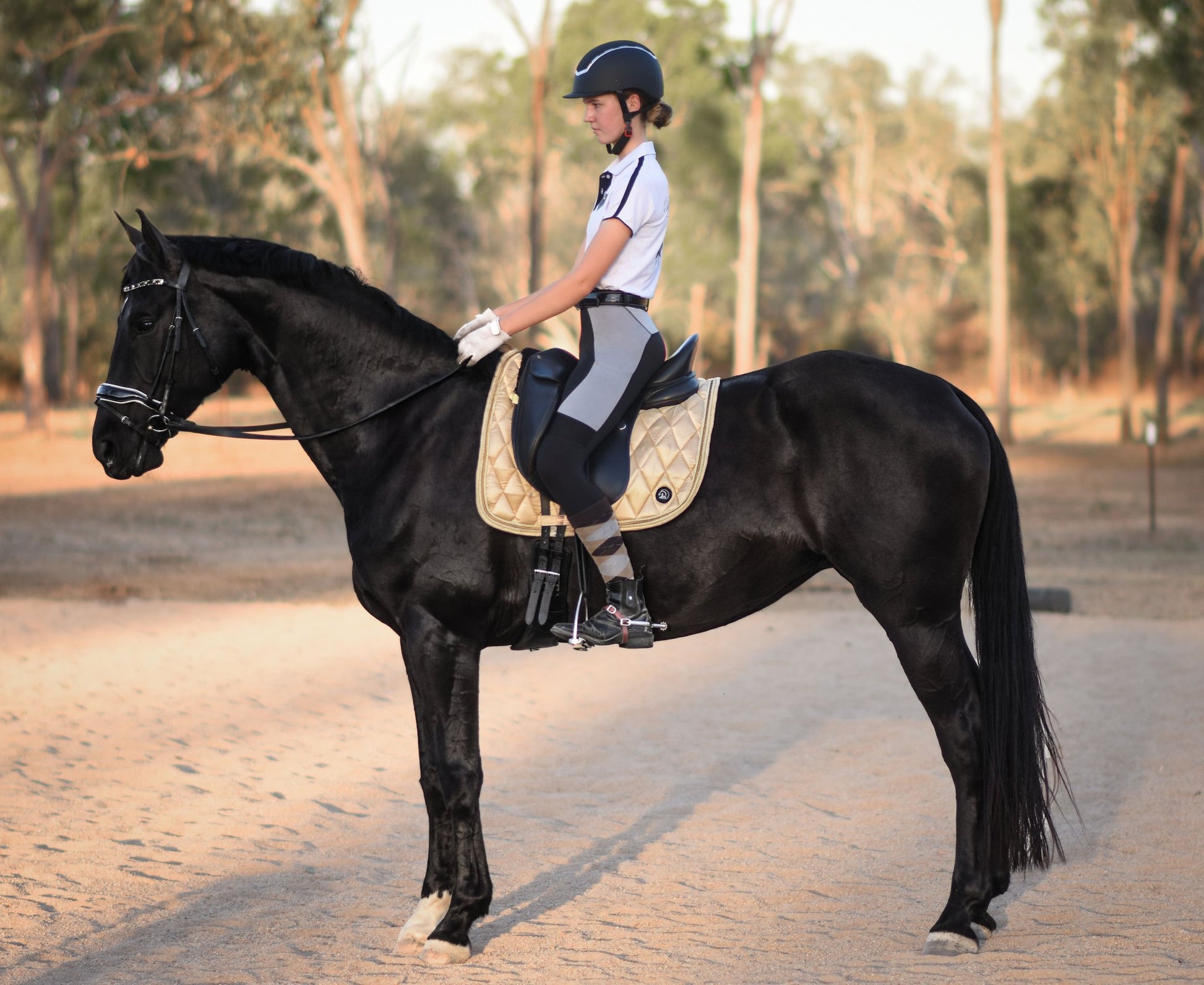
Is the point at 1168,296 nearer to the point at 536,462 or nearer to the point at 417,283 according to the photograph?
the point at 536,462

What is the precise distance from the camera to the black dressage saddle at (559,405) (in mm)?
3916

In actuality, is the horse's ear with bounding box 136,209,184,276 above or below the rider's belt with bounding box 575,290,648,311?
above

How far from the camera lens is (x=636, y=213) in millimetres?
3828

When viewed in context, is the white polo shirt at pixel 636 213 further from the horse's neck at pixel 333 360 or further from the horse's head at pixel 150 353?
the horse's head at pixel 150 353

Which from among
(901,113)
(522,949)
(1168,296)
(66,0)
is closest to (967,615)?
(522,949)

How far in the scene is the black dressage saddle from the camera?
3916 mm

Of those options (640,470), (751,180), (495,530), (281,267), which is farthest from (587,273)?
(751,180)

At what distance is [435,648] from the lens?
3926 mm

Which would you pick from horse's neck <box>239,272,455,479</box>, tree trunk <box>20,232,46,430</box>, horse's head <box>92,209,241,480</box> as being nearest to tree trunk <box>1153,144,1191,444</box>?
tree trunk <box>20,232,46,430</box>

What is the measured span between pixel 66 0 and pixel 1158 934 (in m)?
28.8

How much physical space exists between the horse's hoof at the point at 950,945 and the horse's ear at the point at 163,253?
325cm

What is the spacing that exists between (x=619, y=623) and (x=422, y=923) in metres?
1.18

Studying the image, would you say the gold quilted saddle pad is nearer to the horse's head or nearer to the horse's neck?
the horse's neck

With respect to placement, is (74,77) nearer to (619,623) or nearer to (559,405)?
(559,405)
